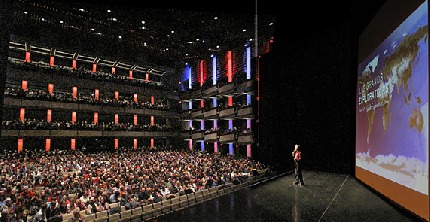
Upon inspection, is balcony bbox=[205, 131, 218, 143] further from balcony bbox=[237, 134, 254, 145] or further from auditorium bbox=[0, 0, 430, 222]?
balcony bbox=[237, 134, 254, 145]

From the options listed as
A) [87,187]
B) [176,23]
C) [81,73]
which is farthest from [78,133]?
[87,187]

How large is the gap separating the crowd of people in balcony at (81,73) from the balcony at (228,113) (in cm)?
1018

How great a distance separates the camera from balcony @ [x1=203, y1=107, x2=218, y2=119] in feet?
116

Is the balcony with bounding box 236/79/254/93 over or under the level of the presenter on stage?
over

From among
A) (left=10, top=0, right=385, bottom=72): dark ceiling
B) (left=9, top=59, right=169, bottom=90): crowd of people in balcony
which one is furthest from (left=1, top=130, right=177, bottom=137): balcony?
(left=10, top=0, right=385, bottom=72): dark ceiling

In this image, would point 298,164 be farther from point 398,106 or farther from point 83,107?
point 83,107

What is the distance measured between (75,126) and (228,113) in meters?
16.2

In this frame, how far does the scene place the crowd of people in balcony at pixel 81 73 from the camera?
28.7m

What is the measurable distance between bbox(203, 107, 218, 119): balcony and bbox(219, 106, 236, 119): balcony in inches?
36.6

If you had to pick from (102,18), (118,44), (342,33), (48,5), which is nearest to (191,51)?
(118,44)

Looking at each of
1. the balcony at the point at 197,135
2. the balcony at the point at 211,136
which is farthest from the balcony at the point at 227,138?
the balcony at the point at 197,135

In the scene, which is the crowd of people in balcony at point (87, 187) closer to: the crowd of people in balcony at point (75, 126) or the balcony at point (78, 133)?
the balcony at point (78, 133)

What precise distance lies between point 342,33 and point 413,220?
1102cm

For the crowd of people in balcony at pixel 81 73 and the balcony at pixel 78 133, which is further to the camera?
the crowd of people in balcony at pixel 81 73
